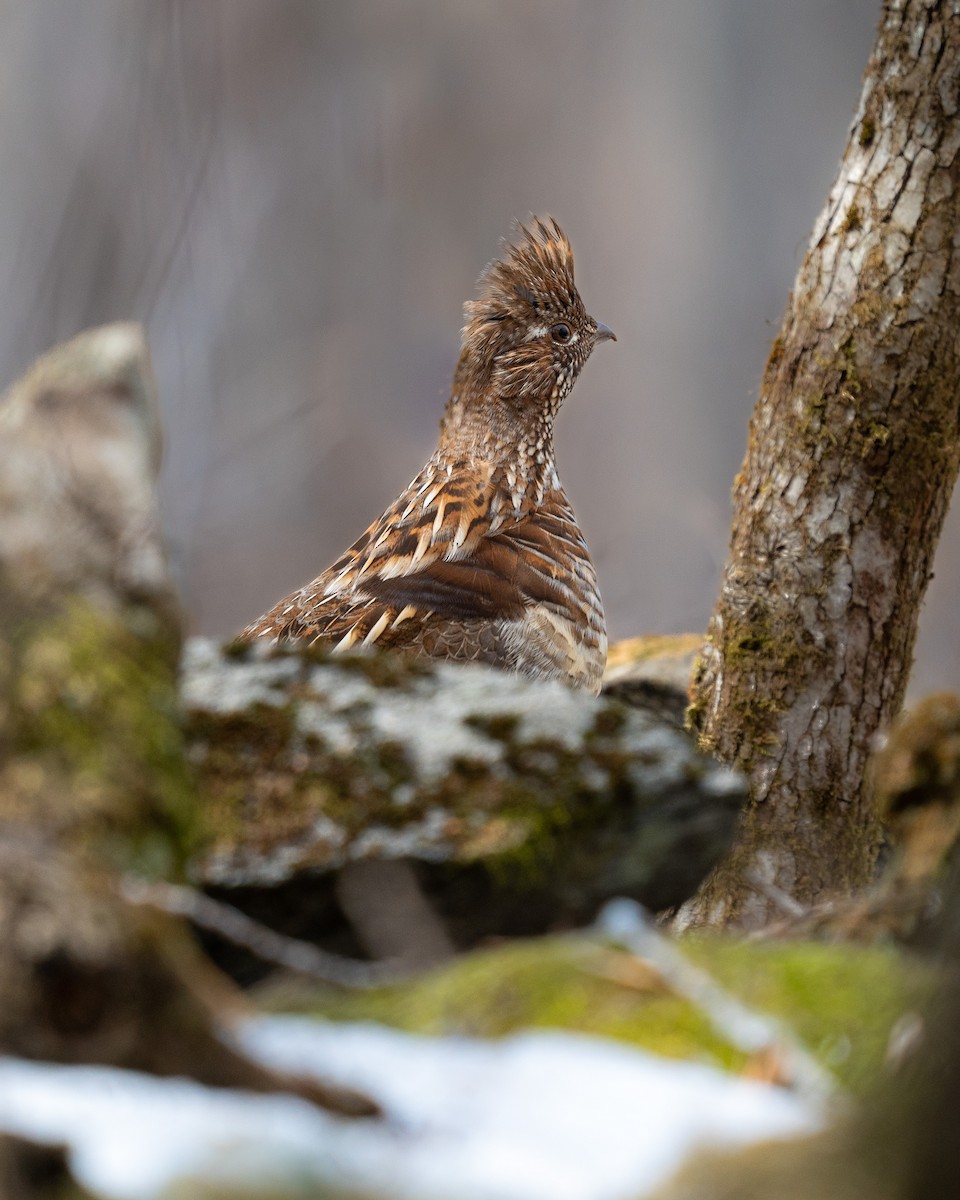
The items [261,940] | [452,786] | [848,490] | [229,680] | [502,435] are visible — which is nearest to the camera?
[261,940]

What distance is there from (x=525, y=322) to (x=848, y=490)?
1.65m

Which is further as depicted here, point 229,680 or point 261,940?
point 229,680

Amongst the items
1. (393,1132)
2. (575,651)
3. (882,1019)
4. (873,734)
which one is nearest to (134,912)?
(393,1132)

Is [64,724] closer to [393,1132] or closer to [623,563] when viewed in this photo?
[393,1132]

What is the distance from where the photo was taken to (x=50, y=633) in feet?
5.68

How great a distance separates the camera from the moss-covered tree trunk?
3969 millimetres

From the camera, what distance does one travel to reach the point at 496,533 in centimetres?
443

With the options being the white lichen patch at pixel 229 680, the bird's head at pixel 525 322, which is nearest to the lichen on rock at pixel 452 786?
the white lichen patch at pixel 229 680

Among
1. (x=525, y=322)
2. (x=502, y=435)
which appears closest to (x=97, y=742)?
(x=502, y=435)

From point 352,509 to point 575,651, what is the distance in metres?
4.43

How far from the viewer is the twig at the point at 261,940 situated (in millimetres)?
1503

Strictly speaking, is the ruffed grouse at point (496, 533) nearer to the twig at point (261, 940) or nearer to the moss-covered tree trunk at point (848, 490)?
the moss-covered tree trunk at point (848, 490)

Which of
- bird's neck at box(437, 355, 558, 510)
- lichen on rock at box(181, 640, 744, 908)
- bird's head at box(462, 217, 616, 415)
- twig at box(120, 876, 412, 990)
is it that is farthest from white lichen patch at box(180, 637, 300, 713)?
bird's head at box(462, 217, 616, 415)

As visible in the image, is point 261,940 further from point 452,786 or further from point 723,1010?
point 723,1010
